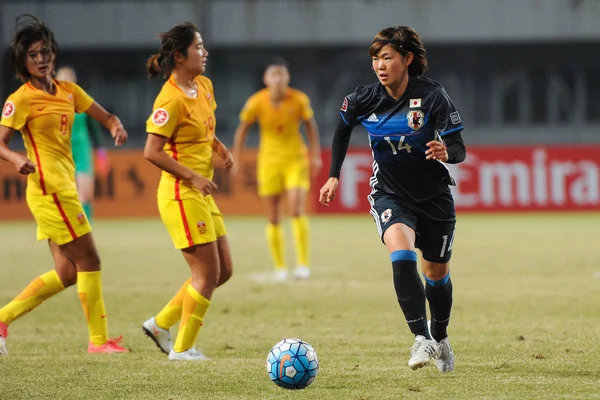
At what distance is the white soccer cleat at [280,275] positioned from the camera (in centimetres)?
1222

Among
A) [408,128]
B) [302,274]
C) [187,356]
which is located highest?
[408,128]

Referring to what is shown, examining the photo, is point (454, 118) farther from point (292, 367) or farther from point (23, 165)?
point (23, 165)

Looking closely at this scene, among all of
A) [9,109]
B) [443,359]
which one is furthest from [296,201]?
[443,359]

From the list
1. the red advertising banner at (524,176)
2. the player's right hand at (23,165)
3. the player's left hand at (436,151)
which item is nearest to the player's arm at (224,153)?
the player's right hand at (23,165)

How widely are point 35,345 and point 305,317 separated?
7.34 ft

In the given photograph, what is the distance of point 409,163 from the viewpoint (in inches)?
257

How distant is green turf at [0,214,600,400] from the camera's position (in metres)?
6.18

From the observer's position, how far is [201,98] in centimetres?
715

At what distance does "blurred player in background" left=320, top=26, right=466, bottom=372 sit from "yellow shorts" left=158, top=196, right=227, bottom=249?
2.71ft

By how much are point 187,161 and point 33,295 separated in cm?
148

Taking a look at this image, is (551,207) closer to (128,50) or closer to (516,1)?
(516,1)

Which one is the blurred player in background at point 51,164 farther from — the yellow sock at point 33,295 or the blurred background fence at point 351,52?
the blurred background fence at point 351,52

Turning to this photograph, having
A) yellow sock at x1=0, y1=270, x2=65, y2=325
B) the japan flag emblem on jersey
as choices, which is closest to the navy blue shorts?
the japan flag emblem on jersey

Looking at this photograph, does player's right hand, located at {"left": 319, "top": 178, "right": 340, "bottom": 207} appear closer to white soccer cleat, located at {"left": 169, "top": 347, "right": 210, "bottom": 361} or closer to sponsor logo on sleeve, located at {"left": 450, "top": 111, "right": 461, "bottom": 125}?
sponsor logo on sleeve, located at {"left": 450, "top": 111, "right": 461, "bottom": 125}
